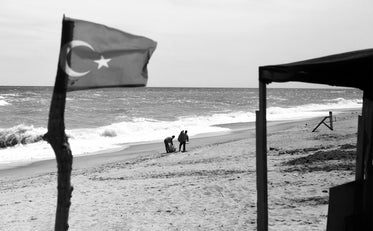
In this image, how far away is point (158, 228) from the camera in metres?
7.86

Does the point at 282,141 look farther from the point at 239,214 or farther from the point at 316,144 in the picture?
the point at 239,214

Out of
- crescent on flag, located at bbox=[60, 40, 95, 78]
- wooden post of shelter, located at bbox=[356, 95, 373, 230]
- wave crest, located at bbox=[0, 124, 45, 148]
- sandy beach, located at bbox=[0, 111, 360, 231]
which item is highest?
crescent on flag, located at bbox=[60, 40, 95, 78]

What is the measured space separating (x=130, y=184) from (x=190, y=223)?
13.8 feet

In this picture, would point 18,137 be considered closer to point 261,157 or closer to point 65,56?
point 261,157

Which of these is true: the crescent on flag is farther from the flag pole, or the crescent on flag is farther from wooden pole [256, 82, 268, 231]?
wooden pole [256, 82, 268, 231]

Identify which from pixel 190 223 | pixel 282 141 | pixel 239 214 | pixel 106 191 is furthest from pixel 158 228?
pixel 282 141

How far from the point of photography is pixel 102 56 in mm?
4211

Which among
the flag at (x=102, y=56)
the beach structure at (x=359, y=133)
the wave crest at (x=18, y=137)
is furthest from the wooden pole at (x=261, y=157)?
the wave crest at (x=18, y=137)

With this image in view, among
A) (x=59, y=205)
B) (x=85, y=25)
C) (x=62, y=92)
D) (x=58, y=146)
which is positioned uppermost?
(x=85, y=25)

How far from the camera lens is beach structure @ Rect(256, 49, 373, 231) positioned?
4.88 meters

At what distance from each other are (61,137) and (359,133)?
3619mm

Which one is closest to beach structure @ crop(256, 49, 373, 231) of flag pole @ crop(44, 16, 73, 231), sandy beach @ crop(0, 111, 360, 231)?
sandy beach @ crop(0, 111, 360, 231)

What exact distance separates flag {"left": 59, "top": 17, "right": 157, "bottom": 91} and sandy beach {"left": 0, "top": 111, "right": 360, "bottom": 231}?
158 inches

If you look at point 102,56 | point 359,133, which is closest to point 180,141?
point 359,133
